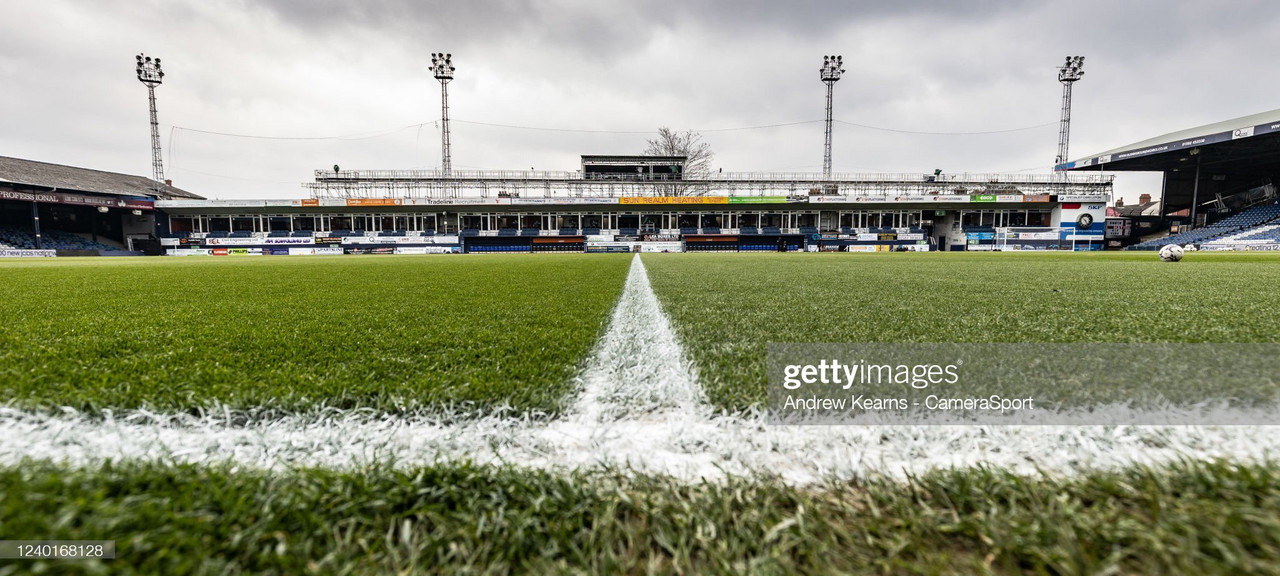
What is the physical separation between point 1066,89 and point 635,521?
158 feet

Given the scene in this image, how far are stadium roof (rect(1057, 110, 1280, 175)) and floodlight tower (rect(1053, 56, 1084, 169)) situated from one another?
179 centimetres

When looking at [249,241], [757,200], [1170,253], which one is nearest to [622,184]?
[757,200]

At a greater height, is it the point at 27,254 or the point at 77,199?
the point at 77,199

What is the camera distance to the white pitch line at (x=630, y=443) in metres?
0.83

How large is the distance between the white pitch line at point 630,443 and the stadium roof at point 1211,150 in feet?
124

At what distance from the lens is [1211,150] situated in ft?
94.4

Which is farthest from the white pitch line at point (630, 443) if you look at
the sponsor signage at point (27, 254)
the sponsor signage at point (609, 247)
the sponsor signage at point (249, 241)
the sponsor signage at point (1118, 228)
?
the sponsor signage at point (1118, 228)

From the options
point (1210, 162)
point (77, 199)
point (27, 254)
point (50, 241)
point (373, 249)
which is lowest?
point (27, 254)

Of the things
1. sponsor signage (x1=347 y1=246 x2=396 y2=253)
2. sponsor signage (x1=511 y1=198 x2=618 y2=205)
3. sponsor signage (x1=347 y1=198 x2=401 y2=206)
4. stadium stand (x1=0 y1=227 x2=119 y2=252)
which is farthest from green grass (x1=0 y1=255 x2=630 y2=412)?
stadium stand (x1=0 y1=227 x2=119 y2=252)

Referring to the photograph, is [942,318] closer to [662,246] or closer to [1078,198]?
[662,246]

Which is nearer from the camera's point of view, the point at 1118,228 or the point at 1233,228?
the point at 1233,228

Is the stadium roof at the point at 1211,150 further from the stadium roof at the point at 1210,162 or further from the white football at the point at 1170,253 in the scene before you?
the white football at the point at 1170,253

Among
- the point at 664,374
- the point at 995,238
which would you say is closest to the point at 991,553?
the point at 664,374

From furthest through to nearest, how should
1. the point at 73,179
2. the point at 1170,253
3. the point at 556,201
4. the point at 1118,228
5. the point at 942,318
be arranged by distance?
1. the point at 1118,228
2. the point at 556,201
3. the point at 73,179
4. the point at 1170,253
5. the point at 942,318
